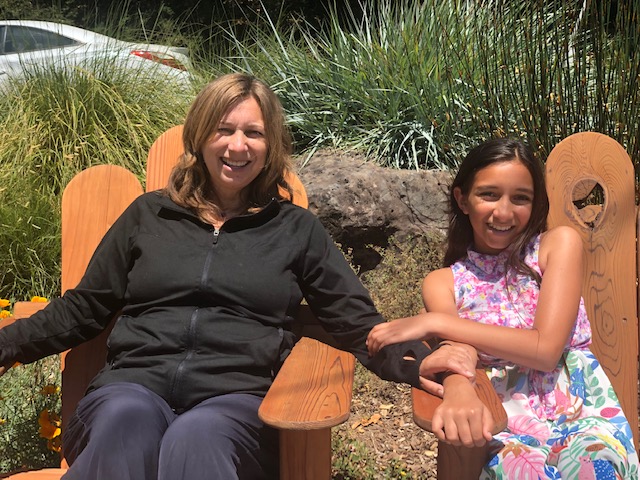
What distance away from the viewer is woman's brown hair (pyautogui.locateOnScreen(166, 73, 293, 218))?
2240 millimetres

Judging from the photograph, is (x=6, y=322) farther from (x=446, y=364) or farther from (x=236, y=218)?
(x=446, y=364)

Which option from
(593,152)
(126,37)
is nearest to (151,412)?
(593,152)

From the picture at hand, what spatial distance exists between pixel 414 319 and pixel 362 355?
0.22 meters

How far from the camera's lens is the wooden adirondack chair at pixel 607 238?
7.59 ft

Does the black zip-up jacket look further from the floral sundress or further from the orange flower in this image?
the orange flower

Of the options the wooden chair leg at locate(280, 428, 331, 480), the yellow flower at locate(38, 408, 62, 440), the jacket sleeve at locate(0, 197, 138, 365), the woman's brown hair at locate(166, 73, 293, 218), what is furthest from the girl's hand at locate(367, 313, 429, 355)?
the yellow flower at locate(38, 408, 62, 440)

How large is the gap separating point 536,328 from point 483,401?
0.42m

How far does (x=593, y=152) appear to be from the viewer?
7.75ft

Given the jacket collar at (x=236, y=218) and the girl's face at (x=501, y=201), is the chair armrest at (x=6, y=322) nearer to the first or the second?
the jacket collar at (x=236, y=218)

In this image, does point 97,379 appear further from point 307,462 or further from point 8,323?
point 307,462

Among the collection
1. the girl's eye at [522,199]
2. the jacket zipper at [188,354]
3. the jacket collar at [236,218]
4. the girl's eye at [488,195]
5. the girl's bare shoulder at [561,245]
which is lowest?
the jacket zipper at [188,354]

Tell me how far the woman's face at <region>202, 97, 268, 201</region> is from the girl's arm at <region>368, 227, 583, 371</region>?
0.60 m

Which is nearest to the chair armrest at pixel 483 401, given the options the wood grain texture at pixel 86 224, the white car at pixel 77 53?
the wood grain texture at pixel 86 224

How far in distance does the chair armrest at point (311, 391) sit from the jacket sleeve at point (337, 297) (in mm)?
88
